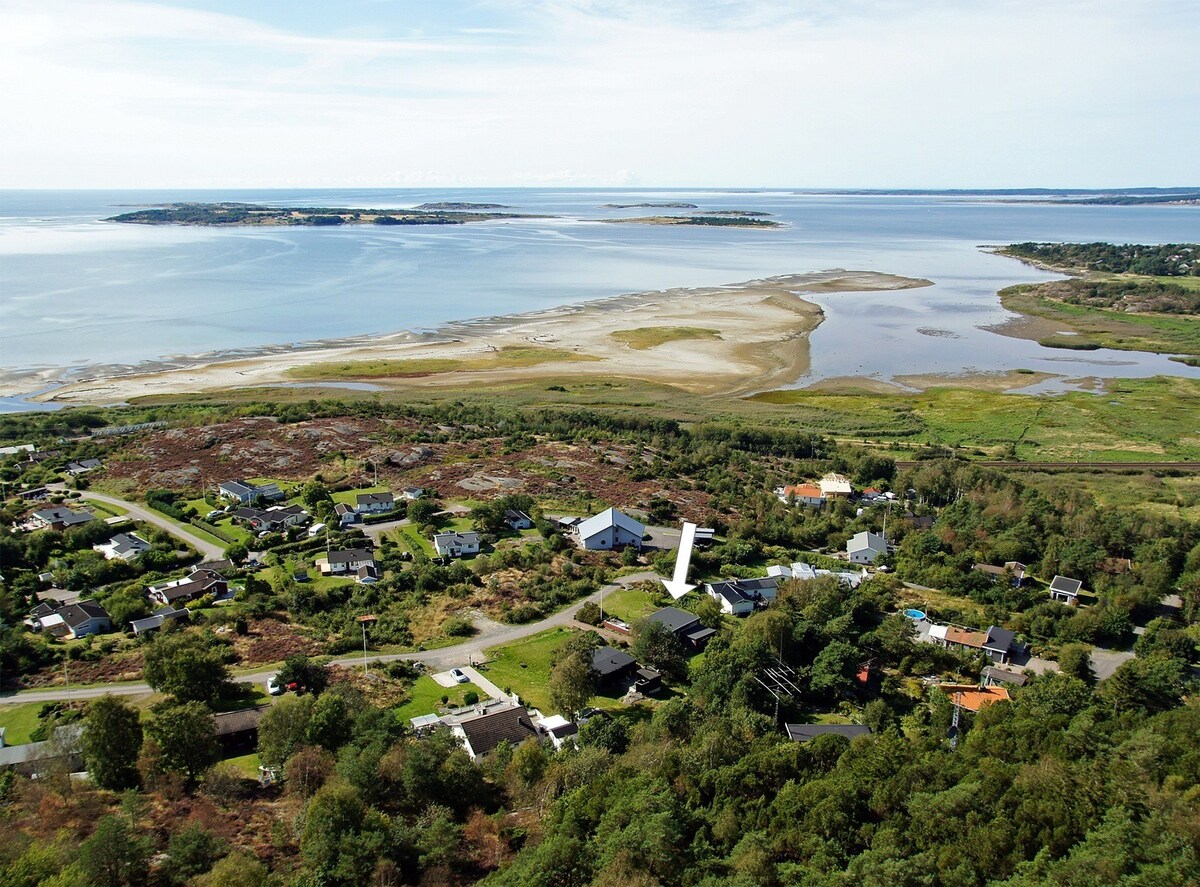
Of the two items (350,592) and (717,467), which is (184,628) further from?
(717,467)

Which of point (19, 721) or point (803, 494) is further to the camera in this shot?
point (803, 494)

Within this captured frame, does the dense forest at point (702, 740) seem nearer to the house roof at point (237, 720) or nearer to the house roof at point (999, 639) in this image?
the house roof at point (237, 720)

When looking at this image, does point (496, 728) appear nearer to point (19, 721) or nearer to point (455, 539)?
point (19, 721)

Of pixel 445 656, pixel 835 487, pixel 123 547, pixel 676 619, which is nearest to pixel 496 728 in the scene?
pixel 445 656

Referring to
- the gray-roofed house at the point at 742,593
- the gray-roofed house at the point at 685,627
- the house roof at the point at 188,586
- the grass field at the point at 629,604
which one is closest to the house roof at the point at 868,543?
the gray-roofed house at the point at 742,593

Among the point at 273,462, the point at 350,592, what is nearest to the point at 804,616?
the point at 350,592

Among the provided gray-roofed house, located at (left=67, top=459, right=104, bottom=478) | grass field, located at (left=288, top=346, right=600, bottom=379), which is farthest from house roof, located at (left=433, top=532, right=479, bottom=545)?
grass field, located at (left=288, top=346, right=600, bottom=379)
